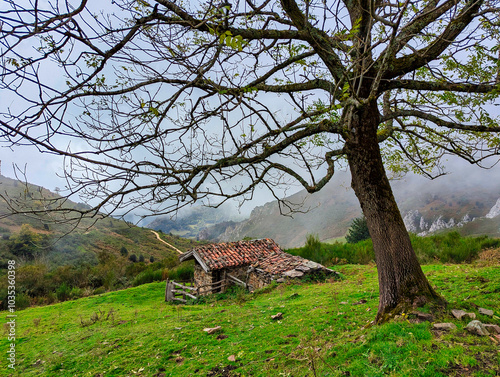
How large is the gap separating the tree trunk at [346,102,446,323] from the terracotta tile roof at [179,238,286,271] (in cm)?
1094

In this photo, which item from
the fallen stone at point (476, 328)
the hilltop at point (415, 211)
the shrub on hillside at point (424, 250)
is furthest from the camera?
the hilltop at point (415, 211)

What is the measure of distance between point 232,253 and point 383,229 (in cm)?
1253

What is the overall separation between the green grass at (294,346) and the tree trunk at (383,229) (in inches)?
16.8

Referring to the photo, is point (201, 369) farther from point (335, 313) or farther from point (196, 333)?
point (335, 313)

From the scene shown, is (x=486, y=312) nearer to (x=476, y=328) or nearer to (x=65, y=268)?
(x=476, y=328)

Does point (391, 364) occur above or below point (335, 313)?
above

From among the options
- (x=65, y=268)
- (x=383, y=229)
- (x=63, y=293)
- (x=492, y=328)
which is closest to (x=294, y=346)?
(x=383, y=229)

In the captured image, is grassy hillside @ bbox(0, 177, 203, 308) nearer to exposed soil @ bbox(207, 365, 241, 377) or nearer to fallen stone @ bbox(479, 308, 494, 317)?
exposed soil @ bbox(207, 365, 241, 377)

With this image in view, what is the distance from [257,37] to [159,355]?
18.7 feet

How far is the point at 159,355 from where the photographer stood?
474cm

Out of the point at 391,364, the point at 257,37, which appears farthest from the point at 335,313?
the point at 257,37

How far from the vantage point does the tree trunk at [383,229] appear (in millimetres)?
3920

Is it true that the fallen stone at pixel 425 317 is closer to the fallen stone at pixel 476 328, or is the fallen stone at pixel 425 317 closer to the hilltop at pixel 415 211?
the fallen stone at pixel 476 328

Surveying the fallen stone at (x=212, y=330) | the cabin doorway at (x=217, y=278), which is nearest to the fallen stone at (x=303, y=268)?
the cabin doorway at (x=217, y=278)
